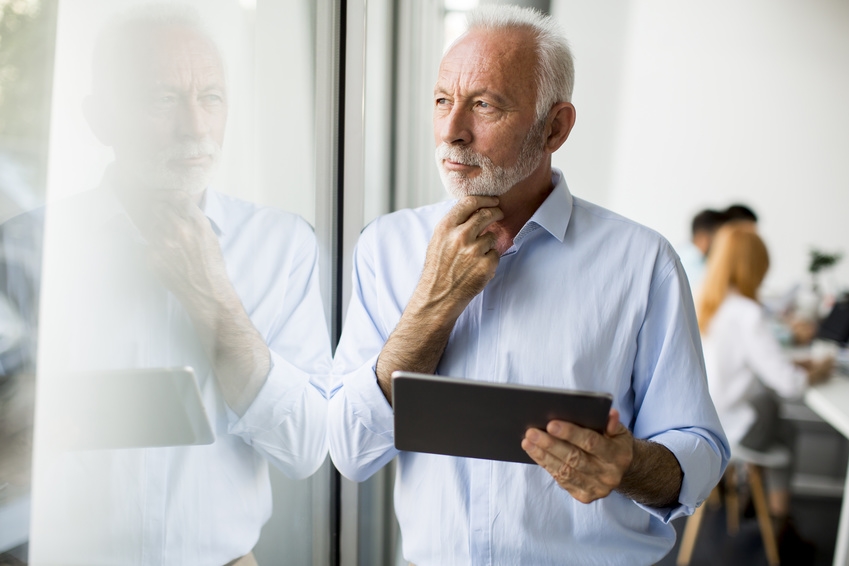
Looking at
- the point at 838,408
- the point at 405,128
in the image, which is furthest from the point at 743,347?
the point at 405,128

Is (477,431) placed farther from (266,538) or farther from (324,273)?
(324,273)

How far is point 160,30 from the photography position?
821 millimetres

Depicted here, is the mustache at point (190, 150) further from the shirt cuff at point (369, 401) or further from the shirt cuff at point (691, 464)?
the shirt cuff at point (691, 464)

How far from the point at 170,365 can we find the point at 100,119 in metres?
0.35

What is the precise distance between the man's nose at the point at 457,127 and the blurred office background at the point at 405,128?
1.09ft

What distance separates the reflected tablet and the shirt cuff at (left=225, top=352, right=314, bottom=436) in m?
0.30

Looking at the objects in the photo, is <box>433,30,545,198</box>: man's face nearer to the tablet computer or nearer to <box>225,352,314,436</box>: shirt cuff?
<box>225,352,314,436</box>: shirt cuff

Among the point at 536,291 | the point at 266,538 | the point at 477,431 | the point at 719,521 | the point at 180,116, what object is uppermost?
the point at 180,116

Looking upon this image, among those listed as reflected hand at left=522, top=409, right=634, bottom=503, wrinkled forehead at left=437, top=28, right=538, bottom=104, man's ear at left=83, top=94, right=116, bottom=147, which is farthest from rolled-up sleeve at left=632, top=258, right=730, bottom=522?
man's ear at left=83, top=94, right=116, bottom=147

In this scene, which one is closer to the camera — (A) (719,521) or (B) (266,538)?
(B) (266,538)

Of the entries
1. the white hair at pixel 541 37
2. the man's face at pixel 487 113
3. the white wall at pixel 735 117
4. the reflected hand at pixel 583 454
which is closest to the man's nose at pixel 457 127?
the man's face at pixel 487 113

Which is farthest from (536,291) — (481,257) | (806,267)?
(806,267)

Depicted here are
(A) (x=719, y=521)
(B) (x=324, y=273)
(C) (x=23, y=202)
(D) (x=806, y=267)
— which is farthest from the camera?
(D) (x=806, y=267)

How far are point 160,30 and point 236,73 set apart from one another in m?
0.22
